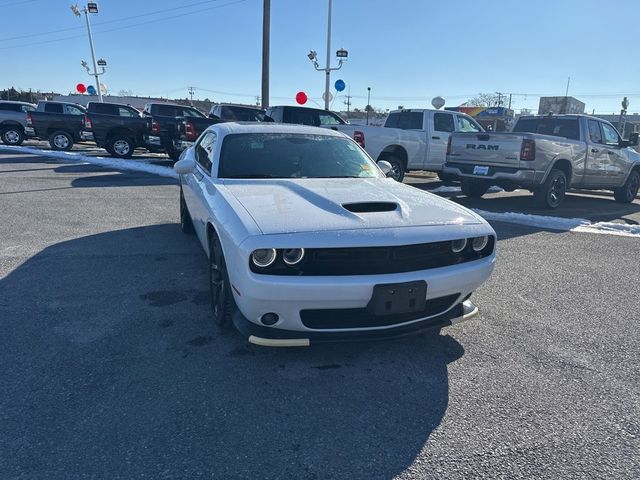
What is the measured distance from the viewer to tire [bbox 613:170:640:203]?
11133 mm

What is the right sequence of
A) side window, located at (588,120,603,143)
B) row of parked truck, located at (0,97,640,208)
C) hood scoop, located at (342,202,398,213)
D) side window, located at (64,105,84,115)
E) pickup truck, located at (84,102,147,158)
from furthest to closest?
side window, located at (64,105,84,115)
pickup truck, located at (84,102,147,158)
side window, located at (588,120,603,143)
row of parked truck, located at (0,97,640,208)
hood scoop, located at (342,202,398,213)

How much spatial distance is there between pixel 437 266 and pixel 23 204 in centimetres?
774

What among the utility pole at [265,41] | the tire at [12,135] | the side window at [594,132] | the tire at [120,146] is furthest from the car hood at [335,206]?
the tire at [12,135]

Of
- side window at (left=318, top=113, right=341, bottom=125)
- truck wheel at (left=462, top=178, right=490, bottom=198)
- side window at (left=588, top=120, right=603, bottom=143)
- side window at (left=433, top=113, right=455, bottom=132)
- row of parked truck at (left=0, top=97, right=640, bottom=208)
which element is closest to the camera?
row of parked truck at (left=0, top=97, right=640, bottom=208)

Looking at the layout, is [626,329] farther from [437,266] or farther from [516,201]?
[516,201]

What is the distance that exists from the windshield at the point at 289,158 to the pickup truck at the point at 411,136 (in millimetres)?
6507

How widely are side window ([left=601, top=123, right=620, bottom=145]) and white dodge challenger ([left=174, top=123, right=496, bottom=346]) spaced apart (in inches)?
344

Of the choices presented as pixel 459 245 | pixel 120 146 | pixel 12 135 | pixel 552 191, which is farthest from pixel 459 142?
pixel 12 135

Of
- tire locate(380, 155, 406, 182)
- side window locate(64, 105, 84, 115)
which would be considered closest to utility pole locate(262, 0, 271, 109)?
side window locate(64, 105, 84, 115)

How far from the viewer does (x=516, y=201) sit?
10609mm

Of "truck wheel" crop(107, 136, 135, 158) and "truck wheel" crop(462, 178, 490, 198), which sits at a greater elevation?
"truck wheel" crop(107, 136, 135, 158)

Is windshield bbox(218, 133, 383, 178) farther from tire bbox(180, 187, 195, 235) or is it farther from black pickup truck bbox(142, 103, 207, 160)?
black pickup truck bbox(142, 103, 207, 160)

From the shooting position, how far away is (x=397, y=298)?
2.76 m

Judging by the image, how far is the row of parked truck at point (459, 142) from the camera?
8.82m
